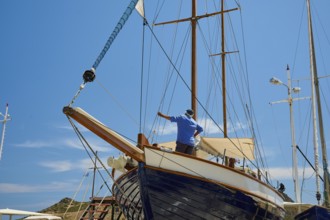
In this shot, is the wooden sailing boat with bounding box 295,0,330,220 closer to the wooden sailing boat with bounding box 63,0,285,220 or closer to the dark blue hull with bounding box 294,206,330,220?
the dark blue hull with bounding box 294,206,330,220

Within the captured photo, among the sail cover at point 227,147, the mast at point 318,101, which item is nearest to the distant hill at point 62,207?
the sail cover at point 227,147

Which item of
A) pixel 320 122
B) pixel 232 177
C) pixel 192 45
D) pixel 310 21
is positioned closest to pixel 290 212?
pixel 320 122

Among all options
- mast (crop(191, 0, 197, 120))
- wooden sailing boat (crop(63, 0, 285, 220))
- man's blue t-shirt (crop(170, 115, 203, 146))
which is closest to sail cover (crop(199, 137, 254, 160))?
mast (crop(191, 0, 197, 120))

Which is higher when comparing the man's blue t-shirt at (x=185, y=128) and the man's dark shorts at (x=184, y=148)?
the man's blue t-shirt at (x=185, y=128)

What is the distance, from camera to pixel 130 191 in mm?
10594

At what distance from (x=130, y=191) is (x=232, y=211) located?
9.32ft

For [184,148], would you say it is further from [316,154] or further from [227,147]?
[316,154]

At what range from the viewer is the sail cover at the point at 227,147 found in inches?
532

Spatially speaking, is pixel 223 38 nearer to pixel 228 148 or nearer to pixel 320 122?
pixel 320 122

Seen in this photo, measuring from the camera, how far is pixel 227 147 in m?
13.8

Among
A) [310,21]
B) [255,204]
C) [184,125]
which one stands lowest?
[255,204]

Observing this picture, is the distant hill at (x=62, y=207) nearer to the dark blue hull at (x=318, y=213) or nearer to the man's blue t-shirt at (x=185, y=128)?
the dark blue hull at (x=318, y=213)

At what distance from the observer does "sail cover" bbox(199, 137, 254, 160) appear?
1351 centimetres

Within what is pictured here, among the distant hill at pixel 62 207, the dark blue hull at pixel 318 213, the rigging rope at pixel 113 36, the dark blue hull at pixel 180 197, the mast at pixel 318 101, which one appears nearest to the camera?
the rigging rope at pixel 113 36
